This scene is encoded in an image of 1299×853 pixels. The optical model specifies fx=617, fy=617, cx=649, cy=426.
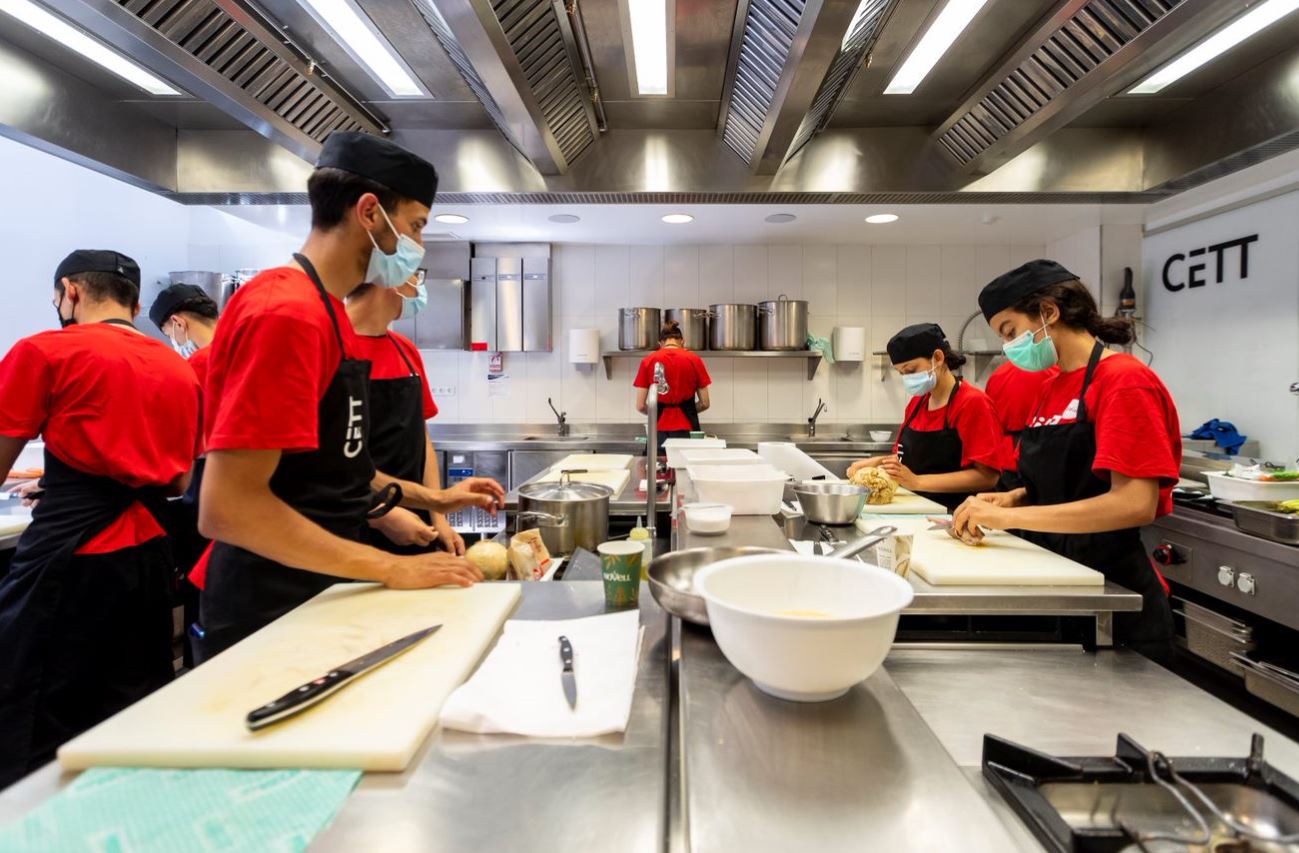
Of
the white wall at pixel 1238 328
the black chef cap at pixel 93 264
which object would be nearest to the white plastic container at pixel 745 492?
the black chef cap at pixel 93 264

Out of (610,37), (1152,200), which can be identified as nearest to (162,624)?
(610,37)

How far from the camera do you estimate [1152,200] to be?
11.9 ft

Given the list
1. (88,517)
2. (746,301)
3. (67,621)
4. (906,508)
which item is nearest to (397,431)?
(88,517)

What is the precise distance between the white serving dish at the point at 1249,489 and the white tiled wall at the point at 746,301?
3.07 meters

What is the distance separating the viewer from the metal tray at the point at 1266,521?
2365 millimetres

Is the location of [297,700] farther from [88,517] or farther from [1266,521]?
[1266,521]

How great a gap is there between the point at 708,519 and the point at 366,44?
254 centimetres

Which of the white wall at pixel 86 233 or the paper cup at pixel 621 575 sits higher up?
the white wall at pixel 86 233

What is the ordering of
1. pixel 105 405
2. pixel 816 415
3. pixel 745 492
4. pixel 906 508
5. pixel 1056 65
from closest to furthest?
1. pixel 745 492
2. pixel 105 405
3. pixel 906 508
4. pixel 1056 65
5. pixel 816 415

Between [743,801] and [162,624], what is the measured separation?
251 centimetres

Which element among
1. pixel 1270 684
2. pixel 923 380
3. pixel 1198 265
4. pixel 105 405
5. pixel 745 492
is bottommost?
pixel 1270 684

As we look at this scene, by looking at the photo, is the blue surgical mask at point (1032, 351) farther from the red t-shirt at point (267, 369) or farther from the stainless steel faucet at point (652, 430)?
the red t-shirt at point (267, 369)

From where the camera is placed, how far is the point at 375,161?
1.33m

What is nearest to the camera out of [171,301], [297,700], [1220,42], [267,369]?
[297,700]
